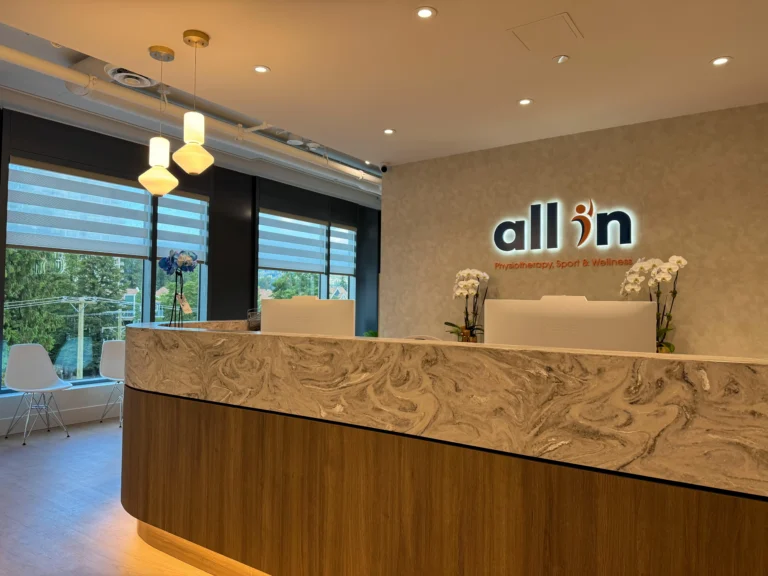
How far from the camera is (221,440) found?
Result: 9.20 ft

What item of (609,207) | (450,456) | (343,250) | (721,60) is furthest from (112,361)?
(721,60)

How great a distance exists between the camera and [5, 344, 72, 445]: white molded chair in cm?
558

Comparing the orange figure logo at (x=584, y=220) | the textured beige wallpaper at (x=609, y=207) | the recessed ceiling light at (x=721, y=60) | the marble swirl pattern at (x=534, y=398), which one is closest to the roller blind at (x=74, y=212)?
the textured beige wallpaper at (x=609, y=207)

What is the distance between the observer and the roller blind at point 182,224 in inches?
285

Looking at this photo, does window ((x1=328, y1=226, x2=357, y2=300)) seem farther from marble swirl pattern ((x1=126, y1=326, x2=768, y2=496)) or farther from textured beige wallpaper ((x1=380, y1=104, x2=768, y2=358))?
marble swirl pattern ((x1=126, y1=326, x2=768, y2=496))

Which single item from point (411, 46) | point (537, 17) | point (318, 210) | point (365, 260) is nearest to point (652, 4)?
point (537, 17)

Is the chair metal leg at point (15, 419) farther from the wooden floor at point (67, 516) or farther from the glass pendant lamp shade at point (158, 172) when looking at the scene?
the glass pendant lamp shade at point (158, 172)

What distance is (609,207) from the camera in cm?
525

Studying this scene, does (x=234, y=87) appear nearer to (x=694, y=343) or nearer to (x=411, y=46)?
(x=411, y=46)

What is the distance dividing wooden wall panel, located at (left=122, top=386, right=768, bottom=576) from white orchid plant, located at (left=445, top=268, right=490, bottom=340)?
131 inches

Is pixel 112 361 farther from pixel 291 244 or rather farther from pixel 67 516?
pixel 291 244

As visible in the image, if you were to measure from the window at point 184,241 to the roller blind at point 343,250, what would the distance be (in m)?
3.04

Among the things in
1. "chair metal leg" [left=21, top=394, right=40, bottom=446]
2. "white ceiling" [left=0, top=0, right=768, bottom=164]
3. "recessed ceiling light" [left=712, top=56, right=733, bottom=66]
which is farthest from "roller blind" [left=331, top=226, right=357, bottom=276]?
"recessed ceiling light" [left=712, top=56, right=733, bottom=66]

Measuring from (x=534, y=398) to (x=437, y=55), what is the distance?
2693 mm
